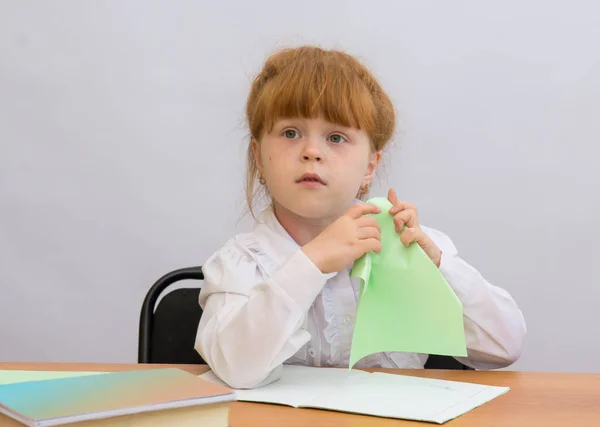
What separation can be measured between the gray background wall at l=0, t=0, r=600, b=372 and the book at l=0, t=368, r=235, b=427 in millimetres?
1286

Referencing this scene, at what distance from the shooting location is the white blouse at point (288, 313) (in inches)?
Result: 39.0

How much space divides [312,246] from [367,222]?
0.08 metres

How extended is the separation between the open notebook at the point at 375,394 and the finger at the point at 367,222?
189 millimetres

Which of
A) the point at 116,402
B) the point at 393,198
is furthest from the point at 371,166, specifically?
the point at 116,402

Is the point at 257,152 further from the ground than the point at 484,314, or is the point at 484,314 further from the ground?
the point at 257,152

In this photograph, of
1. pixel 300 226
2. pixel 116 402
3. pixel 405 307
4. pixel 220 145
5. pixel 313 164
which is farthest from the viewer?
pixel 220 145

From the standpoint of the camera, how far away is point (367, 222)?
3.36 ft

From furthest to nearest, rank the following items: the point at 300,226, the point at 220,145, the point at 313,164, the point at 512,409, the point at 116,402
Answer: the point at 220,145
the point at 300,226
the point at 313,164
the point at 512,409
the point at 116,402

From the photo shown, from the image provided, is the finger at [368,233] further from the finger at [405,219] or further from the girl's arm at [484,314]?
the girl's arm at [484,314]

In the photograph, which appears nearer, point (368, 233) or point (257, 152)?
point (368, 233)

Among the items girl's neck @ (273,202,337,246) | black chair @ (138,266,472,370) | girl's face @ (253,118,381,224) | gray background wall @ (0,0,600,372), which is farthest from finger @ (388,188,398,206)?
gray background wall @ (0,0,600,372)

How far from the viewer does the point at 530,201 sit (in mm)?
1962

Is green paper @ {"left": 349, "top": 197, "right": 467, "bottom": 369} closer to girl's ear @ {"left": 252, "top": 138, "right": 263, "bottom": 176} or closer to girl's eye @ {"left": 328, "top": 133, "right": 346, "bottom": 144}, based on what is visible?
girl's eye @ {"left": 328, "top": 133, "right": 346, "bottom": 144}

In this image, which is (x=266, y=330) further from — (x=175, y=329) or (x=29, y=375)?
(x=175, y=329)
